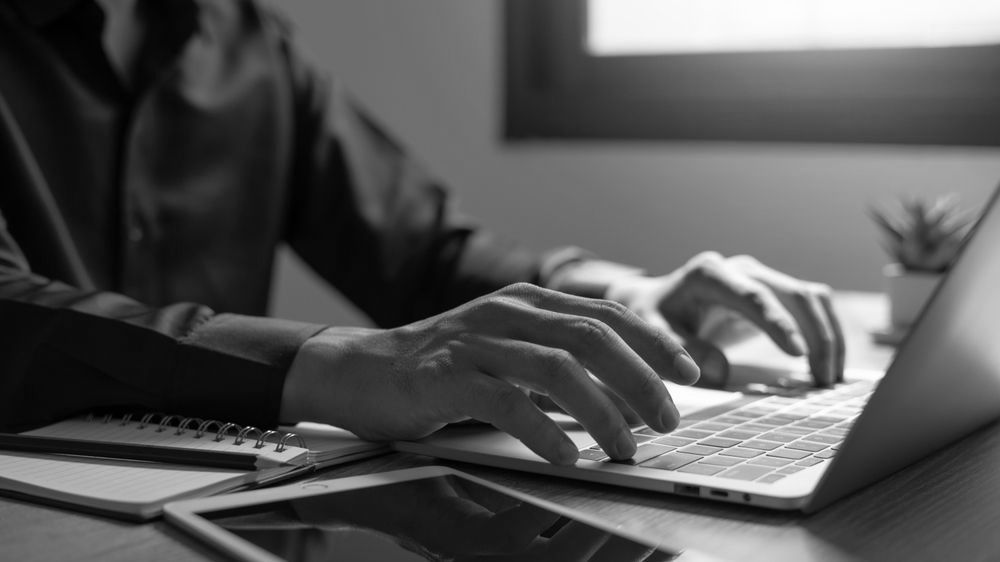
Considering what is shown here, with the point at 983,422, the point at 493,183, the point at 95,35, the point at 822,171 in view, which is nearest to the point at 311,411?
the point at 983,422

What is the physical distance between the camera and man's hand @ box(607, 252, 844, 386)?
893mm

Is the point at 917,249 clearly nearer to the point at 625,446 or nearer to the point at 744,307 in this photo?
the point at 744,307

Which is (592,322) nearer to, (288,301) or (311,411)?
(311,411)

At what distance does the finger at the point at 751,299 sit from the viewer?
0.90m

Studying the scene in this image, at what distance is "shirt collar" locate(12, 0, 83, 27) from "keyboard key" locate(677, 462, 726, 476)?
32.8 inches

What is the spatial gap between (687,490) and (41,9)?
0.86 metres

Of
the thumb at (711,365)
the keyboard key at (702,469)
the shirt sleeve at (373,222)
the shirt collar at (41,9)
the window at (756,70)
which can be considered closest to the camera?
the keyboard key at (702,469)

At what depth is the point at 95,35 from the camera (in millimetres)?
1165

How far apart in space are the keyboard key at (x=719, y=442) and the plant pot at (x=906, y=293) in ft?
1.85

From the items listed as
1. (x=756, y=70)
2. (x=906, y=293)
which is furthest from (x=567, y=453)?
(x=756, y=70)

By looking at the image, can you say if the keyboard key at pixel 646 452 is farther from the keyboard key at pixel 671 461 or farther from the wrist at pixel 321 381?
the wrist at pixel 321 381

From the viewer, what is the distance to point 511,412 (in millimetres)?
625

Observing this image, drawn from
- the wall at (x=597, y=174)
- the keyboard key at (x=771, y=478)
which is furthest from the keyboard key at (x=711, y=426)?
the wall at (x=597, y=174)

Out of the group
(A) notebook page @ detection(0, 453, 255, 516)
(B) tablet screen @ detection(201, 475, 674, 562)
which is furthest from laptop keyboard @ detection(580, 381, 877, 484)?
(A) notebook page @ detection(0, 453, 255, 516)
